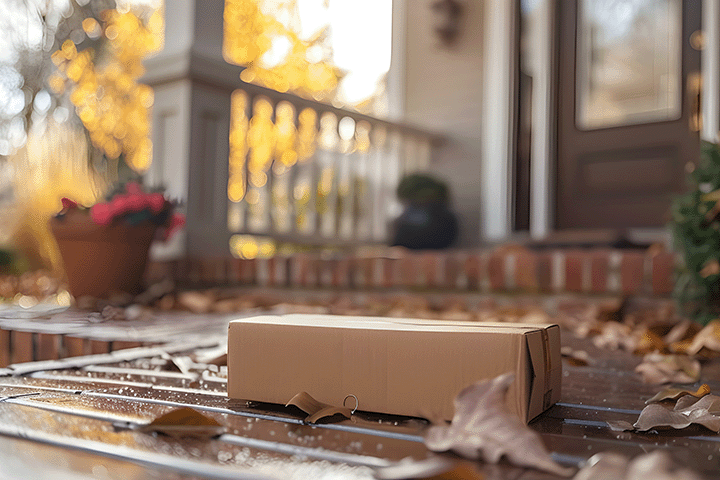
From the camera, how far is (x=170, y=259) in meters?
2.53

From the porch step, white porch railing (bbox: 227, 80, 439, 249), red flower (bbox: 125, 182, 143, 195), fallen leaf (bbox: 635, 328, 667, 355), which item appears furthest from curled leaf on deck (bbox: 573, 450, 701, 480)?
white porch railing (bbox: 227, 80, 439, 249)

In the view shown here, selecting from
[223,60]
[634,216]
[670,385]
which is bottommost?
[670,385]

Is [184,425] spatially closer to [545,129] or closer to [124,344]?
[124,344]

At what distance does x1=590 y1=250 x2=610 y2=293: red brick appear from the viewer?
1.95 m

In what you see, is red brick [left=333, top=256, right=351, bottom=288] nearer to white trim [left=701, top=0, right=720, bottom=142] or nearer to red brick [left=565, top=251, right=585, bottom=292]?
red brick [left=565, top=251, right=585, bottom=292]

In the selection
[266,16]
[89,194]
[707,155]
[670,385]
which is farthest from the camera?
[266,16]

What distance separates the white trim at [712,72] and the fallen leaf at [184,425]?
3265mm

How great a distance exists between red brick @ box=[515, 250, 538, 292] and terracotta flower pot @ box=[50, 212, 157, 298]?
133 cm

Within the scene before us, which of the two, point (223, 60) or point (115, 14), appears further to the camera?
point (115, 14)

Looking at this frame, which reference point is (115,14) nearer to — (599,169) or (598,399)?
(599,169)

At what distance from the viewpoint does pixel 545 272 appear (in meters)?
2.03

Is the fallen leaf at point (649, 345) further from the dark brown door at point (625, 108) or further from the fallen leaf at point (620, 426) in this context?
the dark brown door at point (625, 108)

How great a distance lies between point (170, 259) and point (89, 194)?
9.08 feet

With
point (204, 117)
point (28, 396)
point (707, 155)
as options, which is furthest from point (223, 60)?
point (28, 396)
